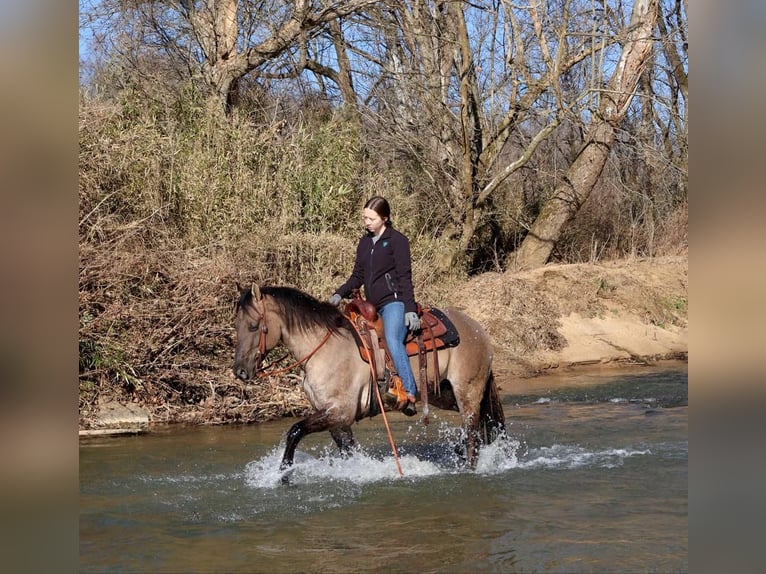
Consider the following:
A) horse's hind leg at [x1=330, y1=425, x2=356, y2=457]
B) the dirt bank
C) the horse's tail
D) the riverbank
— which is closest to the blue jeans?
horse's hind leg at [x1=330, y1=425, x2=356, y2=457]

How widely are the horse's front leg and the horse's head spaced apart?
598 mm

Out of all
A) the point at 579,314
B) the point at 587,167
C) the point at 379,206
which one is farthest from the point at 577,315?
the point at 379,206

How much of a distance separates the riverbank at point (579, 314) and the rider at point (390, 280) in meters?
6.21

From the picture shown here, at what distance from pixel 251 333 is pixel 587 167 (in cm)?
1479

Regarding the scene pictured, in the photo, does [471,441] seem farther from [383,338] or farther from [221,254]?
[221,254]

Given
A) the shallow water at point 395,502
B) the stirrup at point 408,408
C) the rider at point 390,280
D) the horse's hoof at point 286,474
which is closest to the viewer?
the shallow water at point 395,502

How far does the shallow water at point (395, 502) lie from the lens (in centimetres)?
586

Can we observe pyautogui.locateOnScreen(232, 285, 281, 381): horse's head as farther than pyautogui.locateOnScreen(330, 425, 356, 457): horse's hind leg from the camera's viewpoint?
No

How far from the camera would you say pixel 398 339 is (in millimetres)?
7723

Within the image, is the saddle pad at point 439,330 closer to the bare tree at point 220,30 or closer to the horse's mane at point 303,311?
the horse's mane at point 303,311

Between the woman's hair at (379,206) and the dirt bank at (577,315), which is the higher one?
the woman's hair at (379,206)

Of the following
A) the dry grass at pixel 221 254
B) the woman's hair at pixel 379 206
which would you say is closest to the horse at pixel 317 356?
the woman's hair at pixel 379 206

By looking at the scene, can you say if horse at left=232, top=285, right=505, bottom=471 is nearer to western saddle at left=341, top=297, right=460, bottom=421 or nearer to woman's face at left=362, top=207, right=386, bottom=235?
western saddle at left=341, top=297, right=460, bottom=421

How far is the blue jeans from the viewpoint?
7707 millimetres
